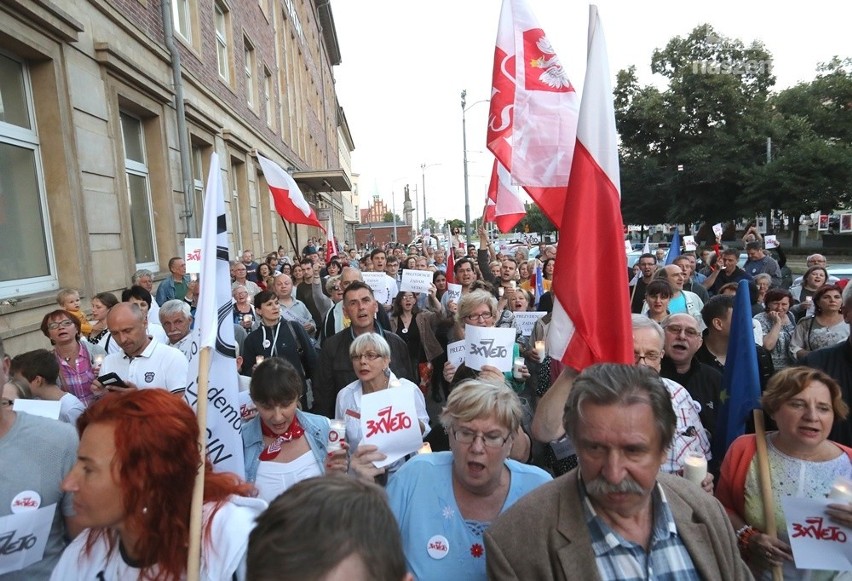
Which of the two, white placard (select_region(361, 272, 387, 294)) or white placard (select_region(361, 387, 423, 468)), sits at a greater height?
white placard (select_region(361, 272, 387, 294))

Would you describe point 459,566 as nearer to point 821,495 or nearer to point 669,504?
point 669,504

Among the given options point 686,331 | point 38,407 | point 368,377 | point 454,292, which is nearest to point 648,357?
point 686,331

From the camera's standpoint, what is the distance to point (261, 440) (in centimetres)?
278

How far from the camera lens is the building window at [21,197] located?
5.57 metres

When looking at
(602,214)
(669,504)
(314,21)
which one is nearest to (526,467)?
(669,504)

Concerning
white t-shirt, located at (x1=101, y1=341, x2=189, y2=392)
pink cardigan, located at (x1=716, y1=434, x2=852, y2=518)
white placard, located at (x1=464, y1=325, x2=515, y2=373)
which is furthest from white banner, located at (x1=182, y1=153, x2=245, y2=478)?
pink cardigan, located at (x1=716, y1=434, x2=852, y2=518)

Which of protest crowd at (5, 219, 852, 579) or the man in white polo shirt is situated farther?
the man in white polo shirt

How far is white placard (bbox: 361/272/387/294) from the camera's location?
21.6 feet

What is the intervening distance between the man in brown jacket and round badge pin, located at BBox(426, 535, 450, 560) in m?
0.42

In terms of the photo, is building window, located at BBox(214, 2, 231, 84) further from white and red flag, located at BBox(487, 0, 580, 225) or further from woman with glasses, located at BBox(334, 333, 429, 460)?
woman with glasses, located at BBox(334, 333, 429, 460)

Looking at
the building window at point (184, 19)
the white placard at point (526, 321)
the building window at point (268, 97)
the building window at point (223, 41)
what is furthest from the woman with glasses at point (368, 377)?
the building window at point (268, 97)

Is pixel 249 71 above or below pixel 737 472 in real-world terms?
above

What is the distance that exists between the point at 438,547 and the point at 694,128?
120ft

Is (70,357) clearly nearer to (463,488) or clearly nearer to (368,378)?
(368,378)
